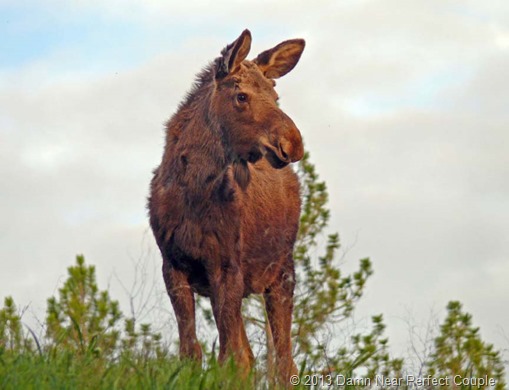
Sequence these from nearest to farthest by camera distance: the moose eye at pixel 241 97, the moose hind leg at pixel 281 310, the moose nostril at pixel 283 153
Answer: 1. the moose nostril at pixel 283 153
2. the moose eye at pixel 241 97
3. the moose hind leg at pixel 281 310

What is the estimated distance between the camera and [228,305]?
8555 mm

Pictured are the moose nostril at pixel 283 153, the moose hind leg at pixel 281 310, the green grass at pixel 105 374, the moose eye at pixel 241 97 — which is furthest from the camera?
the moose hind leg at pixel 281 310

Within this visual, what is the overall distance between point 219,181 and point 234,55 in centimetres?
99

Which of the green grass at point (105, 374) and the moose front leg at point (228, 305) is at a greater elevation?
the moose front leg at point (228, 305)

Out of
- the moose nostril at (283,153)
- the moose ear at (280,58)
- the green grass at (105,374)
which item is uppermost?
the moose ear at (280,58)

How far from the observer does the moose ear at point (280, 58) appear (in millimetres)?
9383

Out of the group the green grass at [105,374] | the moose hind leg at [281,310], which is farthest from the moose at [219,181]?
the green grass at [105,374]

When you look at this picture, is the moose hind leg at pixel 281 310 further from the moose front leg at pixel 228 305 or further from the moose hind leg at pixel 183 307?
the moose hind leg at pixel 183 307

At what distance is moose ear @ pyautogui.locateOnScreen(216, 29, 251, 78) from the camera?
8.67 metres

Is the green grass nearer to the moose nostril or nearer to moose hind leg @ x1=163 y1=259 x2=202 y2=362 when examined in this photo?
moose hind leg @ x1=163 y1=259 x2=202 y2=362

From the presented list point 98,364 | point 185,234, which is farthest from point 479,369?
point 98,364

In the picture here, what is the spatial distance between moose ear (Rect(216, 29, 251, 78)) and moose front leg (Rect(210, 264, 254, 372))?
151 centimetres

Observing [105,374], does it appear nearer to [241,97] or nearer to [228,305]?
[228,305]

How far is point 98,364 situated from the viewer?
6.53 metres
